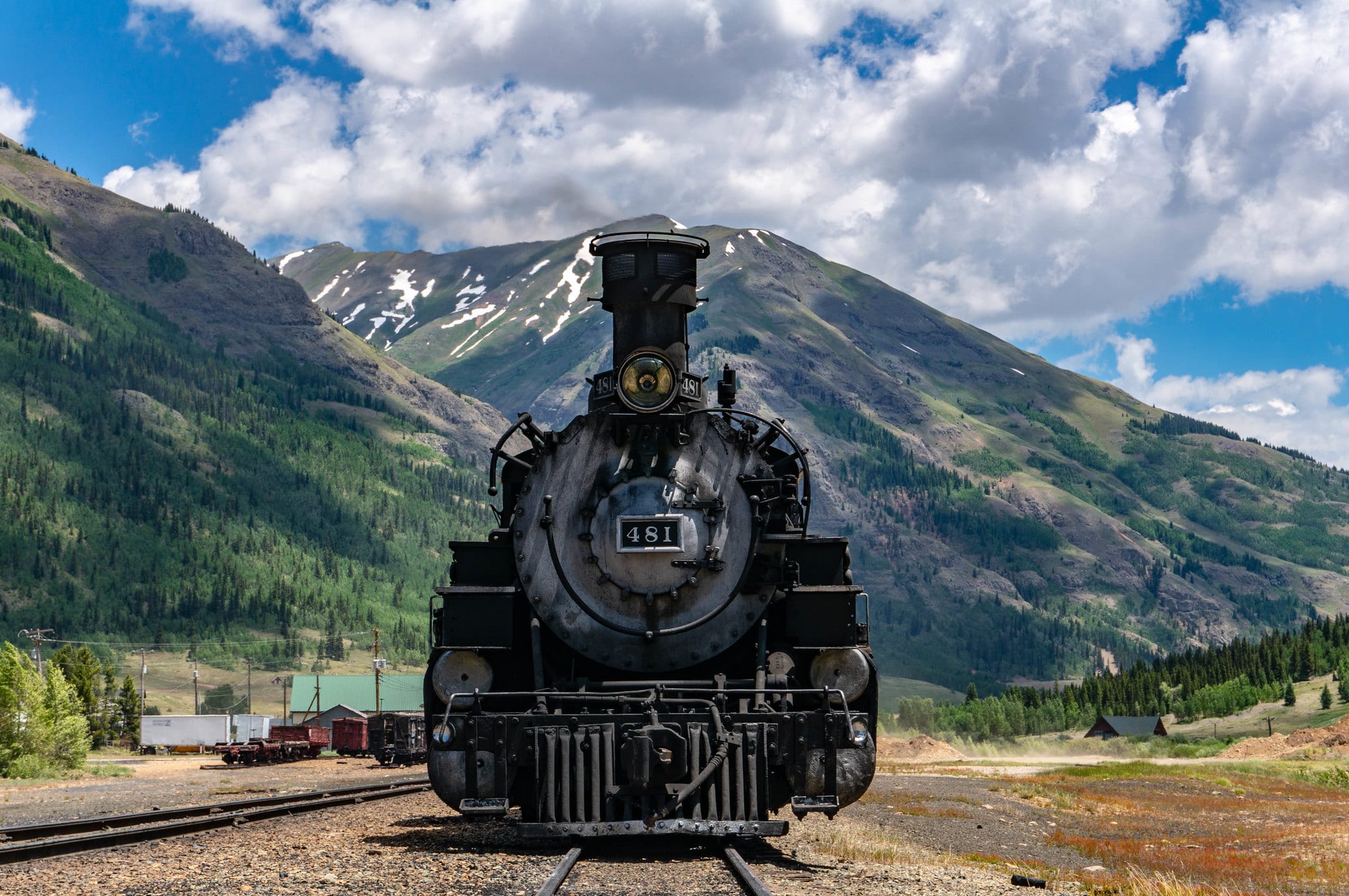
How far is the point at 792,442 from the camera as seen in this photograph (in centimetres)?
1750

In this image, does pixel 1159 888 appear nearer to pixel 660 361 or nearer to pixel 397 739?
pixel 660 361

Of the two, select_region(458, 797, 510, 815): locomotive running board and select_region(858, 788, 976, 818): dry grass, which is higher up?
select_region(458, 797, 510, 815): locomotive running board

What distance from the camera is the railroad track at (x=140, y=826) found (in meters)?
14.5

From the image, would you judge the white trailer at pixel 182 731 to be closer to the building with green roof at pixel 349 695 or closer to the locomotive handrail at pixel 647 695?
the building with green roof at pixel 349 695

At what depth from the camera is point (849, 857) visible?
1509 cm

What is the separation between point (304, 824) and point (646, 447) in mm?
7237

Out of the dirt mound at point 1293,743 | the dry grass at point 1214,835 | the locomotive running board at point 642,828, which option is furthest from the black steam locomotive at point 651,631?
the dirt mound at point 1293,743

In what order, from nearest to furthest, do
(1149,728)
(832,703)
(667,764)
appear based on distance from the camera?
(667,764), (832,703), (1149,728)

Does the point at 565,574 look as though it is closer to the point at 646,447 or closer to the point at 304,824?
the point at 646,447

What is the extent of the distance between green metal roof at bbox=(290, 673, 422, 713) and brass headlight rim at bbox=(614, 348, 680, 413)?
4847 inches

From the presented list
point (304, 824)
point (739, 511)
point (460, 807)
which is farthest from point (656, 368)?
point (304, 824)

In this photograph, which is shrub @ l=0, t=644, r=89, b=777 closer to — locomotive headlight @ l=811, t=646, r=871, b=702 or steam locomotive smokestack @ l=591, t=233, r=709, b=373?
steam locomotive smokestack @ l=591, t=233, r=709, b=373

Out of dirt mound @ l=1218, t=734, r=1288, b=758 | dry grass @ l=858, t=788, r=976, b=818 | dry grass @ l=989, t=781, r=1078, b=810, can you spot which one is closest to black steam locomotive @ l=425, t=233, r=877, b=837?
dry grass @ l=858, t=788, r=976, b=818

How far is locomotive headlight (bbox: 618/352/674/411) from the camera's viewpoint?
17109mm
